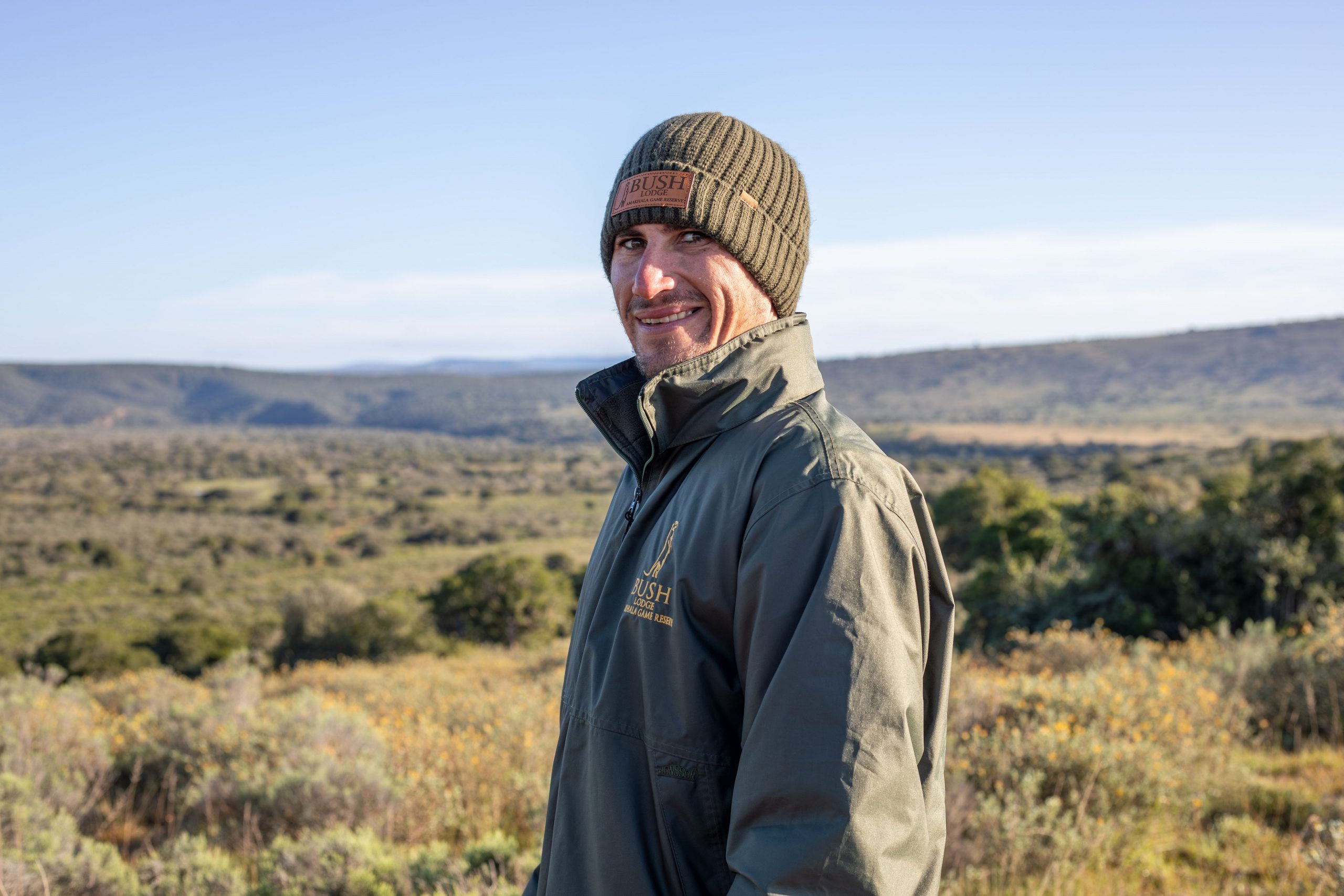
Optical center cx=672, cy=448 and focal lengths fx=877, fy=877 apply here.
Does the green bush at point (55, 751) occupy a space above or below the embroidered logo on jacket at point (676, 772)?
below

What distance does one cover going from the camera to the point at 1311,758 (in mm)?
4824

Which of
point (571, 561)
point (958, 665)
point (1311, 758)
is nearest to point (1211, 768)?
point (1311, 758)

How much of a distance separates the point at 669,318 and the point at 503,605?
739 inches

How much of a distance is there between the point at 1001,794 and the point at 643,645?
3.29 m

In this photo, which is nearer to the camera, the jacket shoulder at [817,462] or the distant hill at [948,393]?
the jacket shoulder at [817,462]

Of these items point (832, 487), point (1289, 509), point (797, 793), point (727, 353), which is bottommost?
point (1289, 509)

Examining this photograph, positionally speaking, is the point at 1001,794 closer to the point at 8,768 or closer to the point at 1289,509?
the point at 8,768

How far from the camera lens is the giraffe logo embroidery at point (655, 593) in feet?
4.27

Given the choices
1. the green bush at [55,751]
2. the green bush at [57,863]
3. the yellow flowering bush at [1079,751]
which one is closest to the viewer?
the green bush at [57,863]

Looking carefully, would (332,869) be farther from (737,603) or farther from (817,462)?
(817,462)

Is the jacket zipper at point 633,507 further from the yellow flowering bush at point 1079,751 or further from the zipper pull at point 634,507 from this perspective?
the yellow flowering bush at point 1079,751

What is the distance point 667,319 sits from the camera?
1.57m

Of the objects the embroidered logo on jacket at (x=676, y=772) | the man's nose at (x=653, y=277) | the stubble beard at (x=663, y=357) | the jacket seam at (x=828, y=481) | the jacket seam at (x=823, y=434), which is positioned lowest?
the embroidered logo on jacket at (x=676, y=772)

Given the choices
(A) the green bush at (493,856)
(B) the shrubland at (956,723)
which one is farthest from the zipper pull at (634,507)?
(A) the green bush at (493,856)
